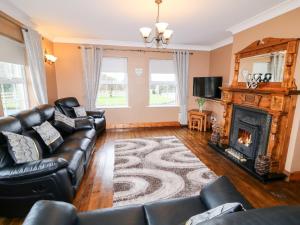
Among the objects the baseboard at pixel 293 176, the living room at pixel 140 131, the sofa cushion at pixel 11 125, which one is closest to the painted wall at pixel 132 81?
the living room at pixel 140 131

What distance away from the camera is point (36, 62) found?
341 cm

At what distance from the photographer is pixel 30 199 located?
173cm

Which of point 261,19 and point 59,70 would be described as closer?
point 261,19

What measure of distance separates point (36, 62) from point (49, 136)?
1781mm

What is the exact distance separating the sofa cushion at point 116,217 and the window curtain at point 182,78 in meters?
4.37

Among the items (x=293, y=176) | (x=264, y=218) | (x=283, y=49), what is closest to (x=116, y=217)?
(x=264, y=218)

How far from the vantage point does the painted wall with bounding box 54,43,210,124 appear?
4.72 m

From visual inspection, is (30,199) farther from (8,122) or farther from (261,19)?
(261,19)

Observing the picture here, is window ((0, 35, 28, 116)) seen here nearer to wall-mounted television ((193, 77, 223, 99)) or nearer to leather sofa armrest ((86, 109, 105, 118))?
leather sofa armrest ((86, 109, 105, 118))

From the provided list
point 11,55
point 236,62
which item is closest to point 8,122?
Result: point 11,55

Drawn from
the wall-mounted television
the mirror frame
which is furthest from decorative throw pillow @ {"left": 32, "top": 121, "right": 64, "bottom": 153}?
the wall-mounted television

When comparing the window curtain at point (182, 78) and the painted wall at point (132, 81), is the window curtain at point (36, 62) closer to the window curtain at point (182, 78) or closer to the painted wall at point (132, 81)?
the painted wall at point (132, 81)

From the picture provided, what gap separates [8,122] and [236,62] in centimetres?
390

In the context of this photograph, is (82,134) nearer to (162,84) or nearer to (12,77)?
(12,77)
